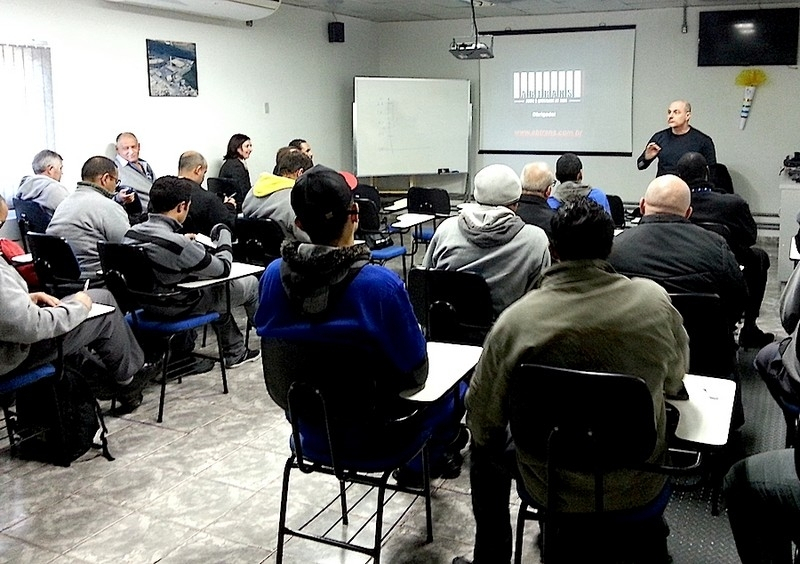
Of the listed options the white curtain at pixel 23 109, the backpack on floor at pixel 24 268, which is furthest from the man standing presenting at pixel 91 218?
the white curtain at pixel 23 109

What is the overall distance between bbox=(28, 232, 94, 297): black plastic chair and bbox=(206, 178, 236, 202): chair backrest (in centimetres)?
316

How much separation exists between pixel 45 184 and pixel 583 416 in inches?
197

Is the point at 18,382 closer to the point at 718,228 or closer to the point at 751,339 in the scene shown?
the point at 718,228

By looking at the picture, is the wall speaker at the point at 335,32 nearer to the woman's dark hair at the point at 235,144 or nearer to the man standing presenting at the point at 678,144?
the woman's dark hair at the point at 235,144

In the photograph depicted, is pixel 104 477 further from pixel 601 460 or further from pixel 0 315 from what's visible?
pixel 601 460

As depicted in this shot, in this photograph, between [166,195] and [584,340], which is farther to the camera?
[166,195]

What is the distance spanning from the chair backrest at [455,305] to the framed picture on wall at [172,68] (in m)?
4.72

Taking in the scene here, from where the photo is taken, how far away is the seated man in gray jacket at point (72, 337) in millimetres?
2912

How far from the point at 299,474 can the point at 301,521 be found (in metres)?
0.40

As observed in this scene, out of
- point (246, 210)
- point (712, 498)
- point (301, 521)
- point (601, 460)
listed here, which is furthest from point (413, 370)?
point (246, 210)

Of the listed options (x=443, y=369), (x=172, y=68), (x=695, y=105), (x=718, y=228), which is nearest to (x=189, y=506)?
(x=443, y=369)

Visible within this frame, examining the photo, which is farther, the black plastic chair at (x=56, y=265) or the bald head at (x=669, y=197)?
the black plastic chair at (x=56, y=265)

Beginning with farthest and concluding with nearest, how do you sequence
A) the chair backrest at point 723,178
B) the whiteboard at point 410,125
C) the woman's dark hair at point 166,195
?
the whiteboard at point 410,125
the chair backrest at point 723,178
the woman's dark hair at point 166,195

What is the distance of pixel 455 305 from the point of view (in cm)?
324
